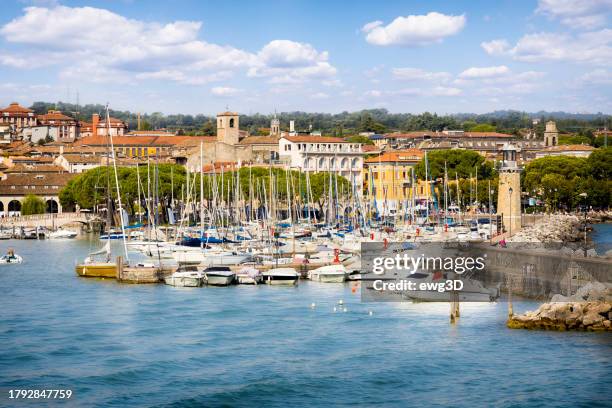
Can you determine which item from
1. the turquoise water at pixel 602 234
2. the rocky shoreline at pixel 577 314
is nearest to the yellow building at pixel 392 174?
the turquoise water at pixel 602 234

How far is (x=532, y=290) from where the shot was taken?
3108 cm

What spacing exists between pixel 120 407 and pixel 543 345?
10.4 metres

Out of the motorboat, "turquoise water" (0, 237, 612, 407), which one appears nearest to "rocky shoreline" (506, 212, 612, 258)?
"turquoise water" (0, 237, 612, 407)

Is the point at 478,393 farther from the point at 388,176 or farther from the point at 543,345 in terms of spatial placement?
the point at 388,176

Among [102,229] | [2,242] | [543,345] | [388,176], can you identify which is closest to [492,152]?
[388,176]

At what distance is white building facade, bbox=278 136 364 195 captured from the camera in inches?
3254

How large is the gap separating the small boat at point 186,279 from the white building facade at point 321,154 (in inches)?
1765

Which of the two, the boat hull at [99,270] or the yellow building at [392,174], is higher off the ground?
the yellow building at [392,174]

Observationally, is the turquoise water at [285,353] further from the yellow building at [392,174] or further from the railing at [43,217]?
the yellow building at [392,174]

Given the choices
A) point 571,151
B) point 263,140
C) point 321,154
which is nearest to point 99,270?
point 321,154

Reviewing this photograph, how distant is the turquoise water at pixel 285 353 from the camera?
21141mm

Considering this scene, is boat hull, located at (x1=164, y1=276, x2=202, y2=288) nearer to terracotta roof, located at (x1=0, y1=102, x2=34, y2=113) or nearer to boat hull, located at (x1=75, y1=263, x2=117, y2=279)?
boat hull, located at (x1=75, y1=263, x2=117, y2=279)

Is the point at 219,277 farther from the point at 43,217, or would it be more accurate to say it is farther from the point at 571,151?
the point at 571,151

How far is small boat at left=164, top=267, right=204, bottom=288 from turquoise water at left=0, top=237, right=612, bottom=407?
77.9 inches
